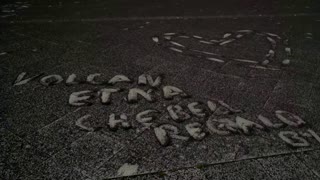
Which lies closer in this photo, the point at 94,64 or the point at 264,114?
the point at 264,114

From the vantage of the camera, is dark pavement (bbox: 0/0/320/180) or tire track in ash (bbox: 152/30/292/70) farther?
tire track in ash (bbox: 152/30/292/70)

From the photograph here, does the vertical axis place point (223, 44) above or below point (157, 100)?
above

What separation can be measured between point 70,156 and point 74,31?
156 inches

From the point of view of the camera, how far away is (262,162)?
2.43 metres

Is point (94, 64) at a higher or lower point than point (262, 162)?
higher

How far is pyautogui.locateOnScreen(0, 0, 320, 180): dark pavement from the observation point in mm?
2387

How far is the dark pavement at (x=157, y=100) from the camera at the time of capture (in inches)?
94.0

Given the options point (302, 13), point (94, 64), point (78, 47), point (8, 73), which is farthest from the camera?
point (302, 13)

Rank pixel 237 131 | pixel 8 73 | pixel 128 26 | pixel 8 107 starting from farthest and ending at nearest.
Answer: pixel 128 26, pixel 8 73, pixel 8 107, pixel 237 131

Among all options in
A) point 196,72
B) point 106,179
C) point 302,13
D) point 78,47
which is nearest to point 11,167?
point 106,179

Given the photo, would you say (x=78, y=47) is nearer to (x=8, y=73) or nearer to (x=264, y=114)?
(x=8, y=73)

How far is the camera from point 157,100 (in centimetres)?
334

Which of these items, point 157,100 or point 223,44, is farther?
point 223,44

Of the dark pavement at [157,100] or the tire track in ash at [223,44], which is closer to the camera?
the dark pavement at [157,100]
